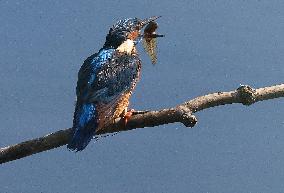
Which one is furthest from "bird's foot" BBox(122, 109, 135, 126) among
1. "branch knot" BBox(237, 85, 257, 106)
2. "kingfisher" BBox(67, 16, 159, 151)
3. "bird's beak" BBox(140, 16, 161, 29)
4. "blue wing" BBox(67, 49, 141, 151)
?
"bird's beak" BBox(140, 16, 161, 29)

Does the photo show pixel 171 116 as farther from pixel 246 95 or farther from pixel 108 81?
pixel 108 81

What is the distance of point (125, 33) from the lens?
15.9 ft

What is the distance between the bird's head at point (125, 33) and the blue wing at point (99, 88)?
5.0 inches

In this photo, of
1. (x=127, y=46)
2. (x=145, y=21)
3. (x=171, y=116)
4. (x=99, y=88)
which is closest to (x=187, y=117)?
(x=171, y=116)

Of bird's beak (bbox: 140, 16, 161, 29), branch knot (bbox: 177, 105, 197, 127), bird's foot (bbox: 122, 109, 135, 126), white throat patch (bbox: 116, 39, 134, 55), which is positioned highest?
bird's beak (bbox: 140, 16, 161, 29)

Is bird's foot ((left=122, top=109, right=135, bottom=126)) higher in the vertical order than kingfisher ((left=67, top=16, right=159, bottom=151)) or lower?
lower

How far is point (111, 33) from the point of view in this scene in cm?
491

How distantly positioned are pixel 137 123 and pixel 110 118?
0.94 feet

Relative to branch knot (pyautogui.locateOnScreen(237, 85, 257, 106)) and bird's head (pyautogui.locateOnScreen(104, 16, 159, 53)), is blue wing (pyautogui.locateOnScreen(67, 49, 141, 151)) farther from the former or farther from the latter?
branch knot (pyautogui.locateOnScreen(237, 85, 257, 106))

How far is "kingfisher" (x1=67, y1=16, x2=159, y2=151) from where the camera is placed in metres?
3.85

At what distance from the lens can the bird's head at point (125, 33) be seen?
15.8ft

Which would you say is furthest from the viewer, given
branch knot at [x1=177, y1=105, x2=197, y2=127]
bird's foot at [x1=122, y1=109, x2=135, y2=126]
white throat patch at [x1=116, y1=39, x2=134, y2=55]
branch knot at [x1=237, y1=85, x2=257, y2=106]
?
white throat patch at [x1=116, y1=39, x2=134, y2=55]

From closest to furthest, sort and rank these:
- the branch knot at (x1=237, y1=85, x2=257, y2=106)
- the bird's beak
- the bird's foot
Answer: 1. the branch knot at (x1=237, y1=85, x2=257, y2=106)
2. the bird's foot
3. the bird's beak

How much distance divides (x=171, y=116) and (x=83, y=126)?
706 mm
